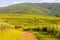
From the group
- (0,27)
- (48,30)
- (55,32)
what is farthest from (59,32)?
(0,27)

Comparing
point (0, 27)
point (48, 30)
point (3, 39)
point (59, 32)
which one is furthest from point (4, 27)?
point (3, 39)

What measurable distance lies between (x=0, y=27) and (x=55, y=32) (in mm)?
9524

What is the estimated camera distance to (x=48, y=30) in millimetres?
40344

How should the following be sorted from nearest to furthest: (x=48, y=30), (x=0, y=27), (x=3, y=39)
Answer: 1. (x=3, y=39)
2. (x=0, y=27)
3. (x=48, y=30)

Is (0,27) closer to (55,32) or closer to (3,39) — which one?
(55,32)

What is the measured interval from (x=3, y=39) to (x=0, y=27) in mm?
14166

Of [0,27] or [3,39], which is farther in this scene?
[0,27]

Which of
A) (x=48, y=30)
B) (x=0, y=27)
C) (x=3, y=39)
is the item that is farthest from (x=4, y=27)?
(x=3, y=39)

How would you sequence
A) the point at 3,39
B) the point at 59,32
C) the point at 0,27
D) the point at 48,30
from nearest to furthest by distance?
the point at 3,39
the point at 59,32
the point at 0,27
the point at 48,30

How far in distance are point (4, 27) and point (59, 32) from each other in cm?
1061

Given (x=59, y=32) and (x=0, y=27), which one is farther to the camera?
(x=0, y=27)

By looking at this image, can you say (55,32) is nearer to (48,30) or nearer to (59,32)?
(59,32)

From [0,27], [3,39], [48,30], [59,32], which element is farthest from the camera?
[48,30]

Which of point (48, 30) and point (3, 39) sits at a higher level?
point (3, 39)
